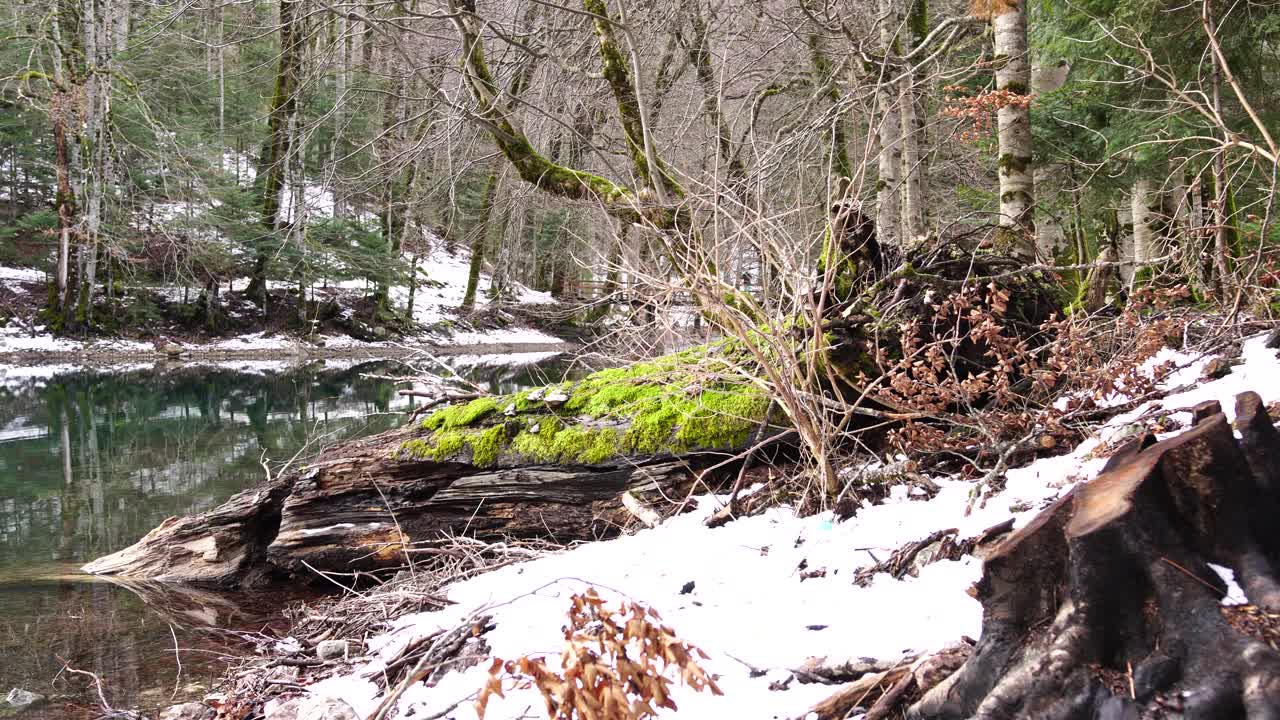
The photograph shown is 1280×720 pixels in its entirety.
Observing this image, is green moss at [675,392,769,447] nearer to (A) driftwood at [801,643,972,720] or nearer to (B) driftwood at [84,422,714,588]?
(B) driftwood at [84,422,714,588]

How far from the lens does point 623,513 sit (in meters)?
4.83

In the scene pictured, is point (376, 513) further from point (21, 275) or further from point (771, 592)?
point (21, 275)

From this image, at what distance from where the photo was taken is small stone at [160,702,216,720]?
370cm

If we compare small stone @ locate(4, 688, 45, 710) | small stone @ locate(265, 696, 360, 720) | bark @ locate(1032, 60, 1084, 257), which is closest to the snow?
small stone @ locate(4, 688, 45, 710)

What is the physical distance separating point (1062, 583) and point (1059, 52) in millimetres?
8928

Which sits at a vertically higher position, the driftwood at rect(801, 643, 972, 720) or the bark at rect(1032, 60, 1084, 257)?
the bark at rect(1032, 60, 1084, 257)

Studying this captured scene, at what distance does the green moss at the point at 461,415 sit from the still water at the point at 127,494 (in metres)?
0.46

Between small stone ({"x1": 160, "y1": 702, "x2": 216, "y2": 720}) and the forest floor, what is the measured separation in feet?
44.1

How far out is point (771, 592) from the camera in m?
3.07

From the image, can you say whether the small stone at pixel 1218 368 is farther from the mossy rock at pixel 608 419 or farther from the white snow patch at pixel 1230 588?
the mossy rock at pixel 608 419

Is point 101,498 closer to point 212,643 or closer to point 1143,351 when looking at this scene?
point 212,643

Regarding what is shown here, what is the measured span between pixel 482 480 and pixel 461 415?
546mm

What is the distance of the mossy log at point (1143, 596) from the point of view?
167cm

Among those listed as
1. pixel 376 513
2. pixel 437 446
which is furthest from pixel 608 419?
pixel 376 513
